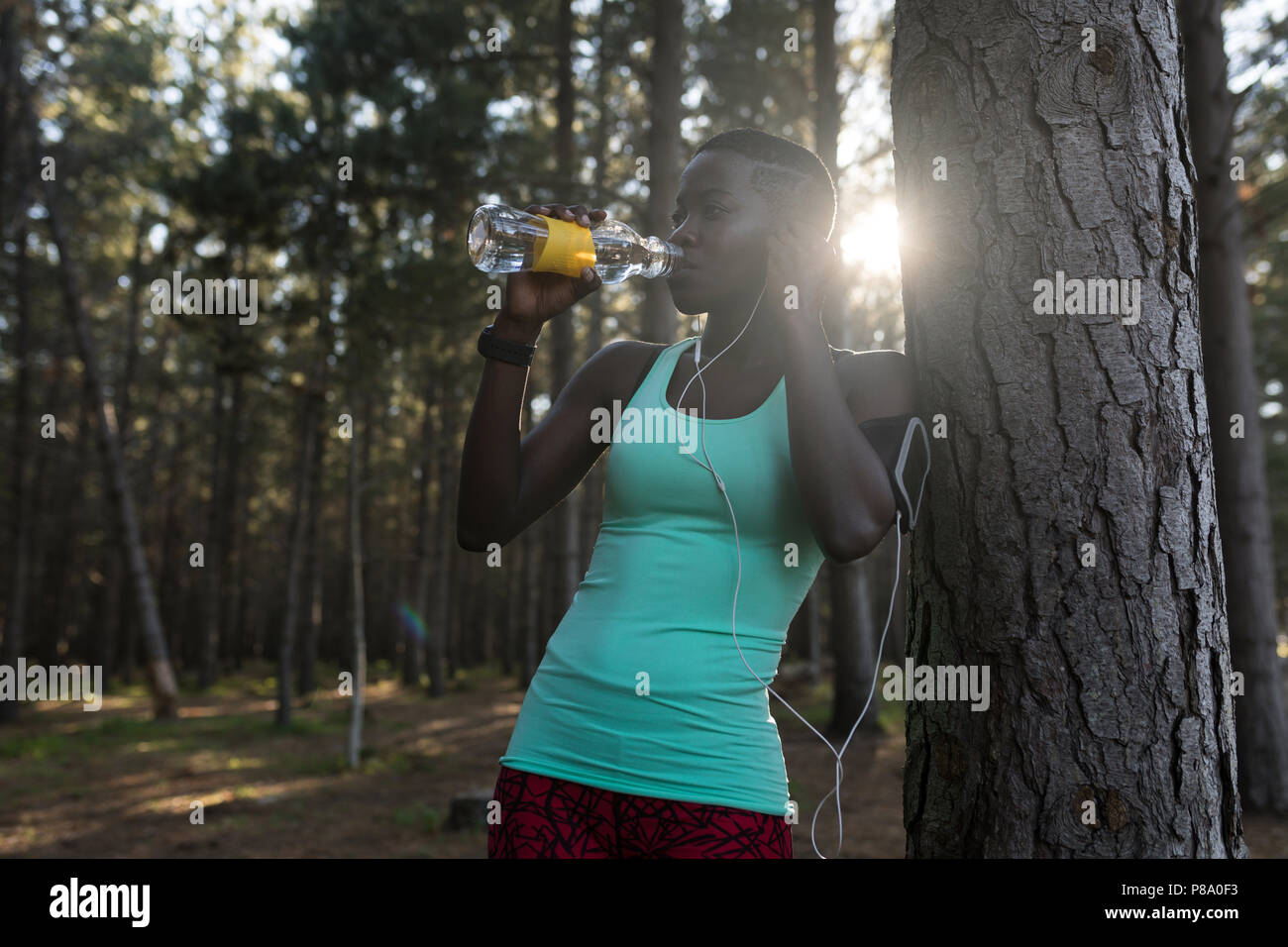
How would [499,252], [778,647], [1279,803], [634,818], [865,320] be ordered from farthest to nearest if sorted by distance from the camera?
1. [865,320]
2. [1279,803]
3. [499,252]
4. [778,647]
5. [634,818]

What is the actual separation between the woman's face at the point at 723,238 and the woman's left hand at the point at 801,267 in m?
0.06

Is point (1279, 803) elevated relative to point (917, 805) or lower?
A: lower

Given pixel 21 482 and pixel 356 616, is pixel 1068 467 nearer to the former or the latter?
pixel 356 616

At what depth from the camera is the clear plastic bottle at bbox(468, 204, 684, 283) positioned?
78.4 inches

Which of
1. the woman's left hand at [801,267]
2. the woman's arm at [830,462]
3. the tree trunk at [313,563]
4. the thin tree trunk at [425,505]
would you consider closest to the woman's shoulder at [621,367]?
the woman's left hand at [801,267]

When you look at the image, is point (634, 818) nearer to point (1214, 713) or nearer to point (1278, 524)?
point (1214, 713)

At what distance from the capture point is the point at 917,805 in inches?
76.1

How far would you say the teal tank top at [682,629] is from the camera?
1.70 m

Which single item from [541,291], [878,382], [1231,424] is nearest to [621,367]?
[541,291]

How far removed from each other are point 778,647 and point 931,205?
0.96 m

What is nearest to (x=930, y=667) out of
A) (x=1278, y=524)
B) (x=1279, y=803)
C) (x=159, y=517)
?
(x=1279, y=803)

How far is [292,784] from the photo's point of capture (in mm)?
10672

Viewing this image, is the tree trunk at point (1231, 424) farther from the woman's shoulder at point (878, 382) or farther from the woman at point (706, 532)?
the woman at point (706, 532)

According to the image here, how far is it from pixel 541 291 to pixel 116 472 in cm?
1460
